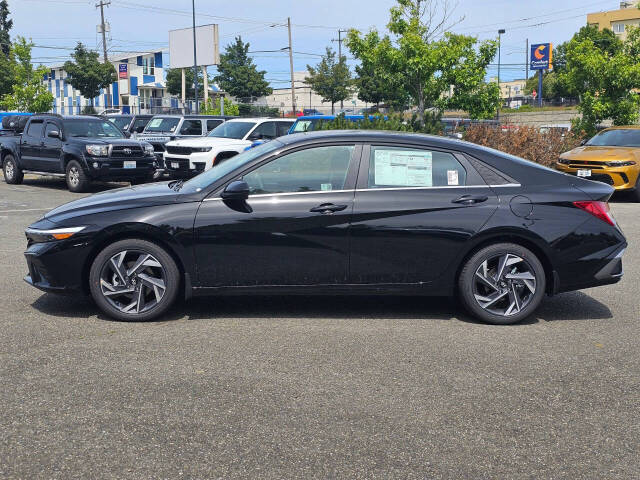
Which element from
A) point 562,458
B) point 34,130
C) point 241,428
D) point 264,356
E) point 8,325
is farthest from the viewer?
point 34,130

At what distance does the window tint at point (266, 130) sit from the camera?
1866cm

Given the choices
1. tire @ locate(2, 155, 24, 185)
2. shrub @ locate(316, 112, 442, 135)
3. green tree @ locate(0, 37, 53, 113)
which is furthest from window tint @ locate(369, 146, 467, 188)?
green tree @ locate(0, 37, 53, 113)

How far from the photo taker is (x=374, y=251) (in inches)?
229

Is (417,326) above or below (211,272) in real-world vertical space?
below

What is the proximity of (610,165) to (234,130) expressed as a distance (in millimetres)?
9117

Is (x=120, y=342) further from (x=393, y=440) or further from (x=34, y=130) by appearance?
(x=34, y=130)

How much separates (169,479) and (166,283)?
8.59 ft

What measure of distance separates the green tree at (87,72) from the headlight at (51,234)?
5798 cm

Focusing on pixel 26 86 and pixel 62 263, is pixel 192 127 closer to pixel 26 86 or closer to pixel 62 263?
pixel 62 263

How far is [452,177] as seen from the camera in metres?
6.02

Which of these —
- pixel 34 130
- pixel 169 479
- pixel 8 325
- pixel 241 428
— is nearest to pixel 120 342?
pixel 8 325

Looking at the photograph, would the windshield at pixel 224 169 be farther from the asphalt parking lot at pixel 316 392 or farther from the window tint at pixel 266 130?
the window tint at pixel 266 130

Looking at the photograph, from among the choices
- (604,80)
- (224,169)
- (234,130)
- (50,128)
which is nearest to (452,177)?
(224,169)

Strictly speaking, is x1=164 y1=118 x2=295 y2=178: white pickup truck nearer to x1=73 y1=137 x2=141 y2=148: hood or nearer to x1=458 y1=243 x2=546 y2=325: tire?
x1=73 y1=137 x2=141 y2=148: hood
